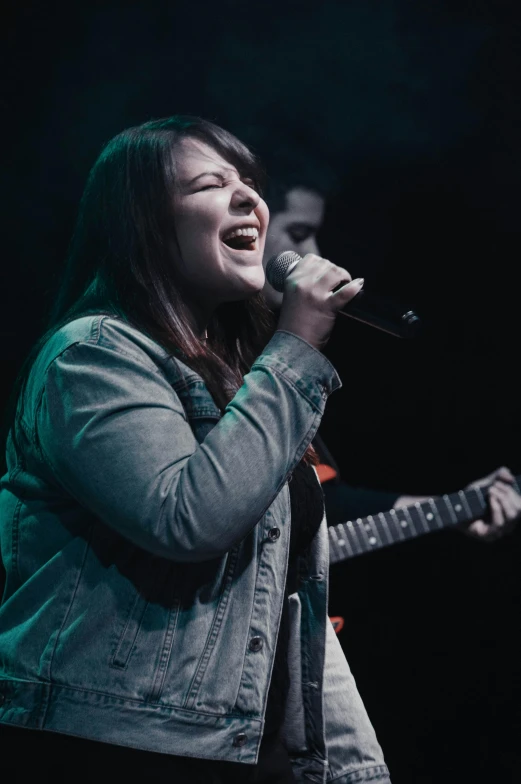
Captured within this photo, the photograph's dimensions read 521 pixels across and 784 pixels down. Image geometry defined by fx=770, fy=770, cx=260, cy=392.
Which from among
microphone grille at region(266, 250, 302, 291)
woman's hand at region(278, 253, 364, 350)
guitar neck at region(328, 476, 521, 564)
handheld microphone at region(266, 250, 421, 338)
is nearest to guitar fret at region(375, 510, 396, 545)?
guitar neck at region(328, 476, 521, 564)

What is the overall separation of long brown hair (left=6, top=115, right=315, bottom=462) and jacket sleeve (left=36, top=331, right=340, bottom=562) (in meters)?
0.15

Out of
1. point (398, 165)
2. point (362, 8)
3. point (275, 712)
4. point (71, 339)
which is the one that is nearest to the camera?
point (71, 339)

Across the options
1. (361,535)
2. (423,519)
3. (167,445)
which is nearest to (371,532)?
(361,535)

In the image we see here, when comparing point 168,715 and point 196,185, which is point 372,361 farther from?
point 168,715

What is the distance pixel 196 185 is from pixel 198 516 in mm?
581

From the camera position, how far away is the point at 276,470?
96cm

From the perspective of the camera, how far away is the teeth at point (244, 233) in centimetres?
124

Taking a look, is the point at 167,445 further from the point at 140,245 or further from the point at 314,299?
the point at 140,245

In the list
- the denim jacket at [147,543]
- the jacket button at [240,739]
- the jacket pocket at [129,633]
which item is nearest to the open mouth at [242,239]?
the denim jacket at [147,543]

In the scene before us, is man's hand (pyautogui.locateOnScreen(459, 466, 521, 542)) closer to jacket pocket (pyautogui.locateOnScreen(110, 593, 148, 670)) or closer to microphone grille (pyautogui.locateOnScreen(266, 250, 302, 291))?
microphone grille (pyautogui.locateOnScreen(266, 250, 302, 291))

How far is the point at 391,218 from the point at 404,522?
106 cm

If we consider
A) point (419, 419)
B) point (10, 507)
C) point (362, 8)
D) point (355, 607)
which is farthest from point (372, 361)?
point (10, 507)

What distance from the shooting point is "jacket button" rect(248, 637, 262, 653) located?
1.04 m

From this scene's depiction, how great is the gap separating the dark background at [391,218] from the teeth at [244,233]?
1088 mm
